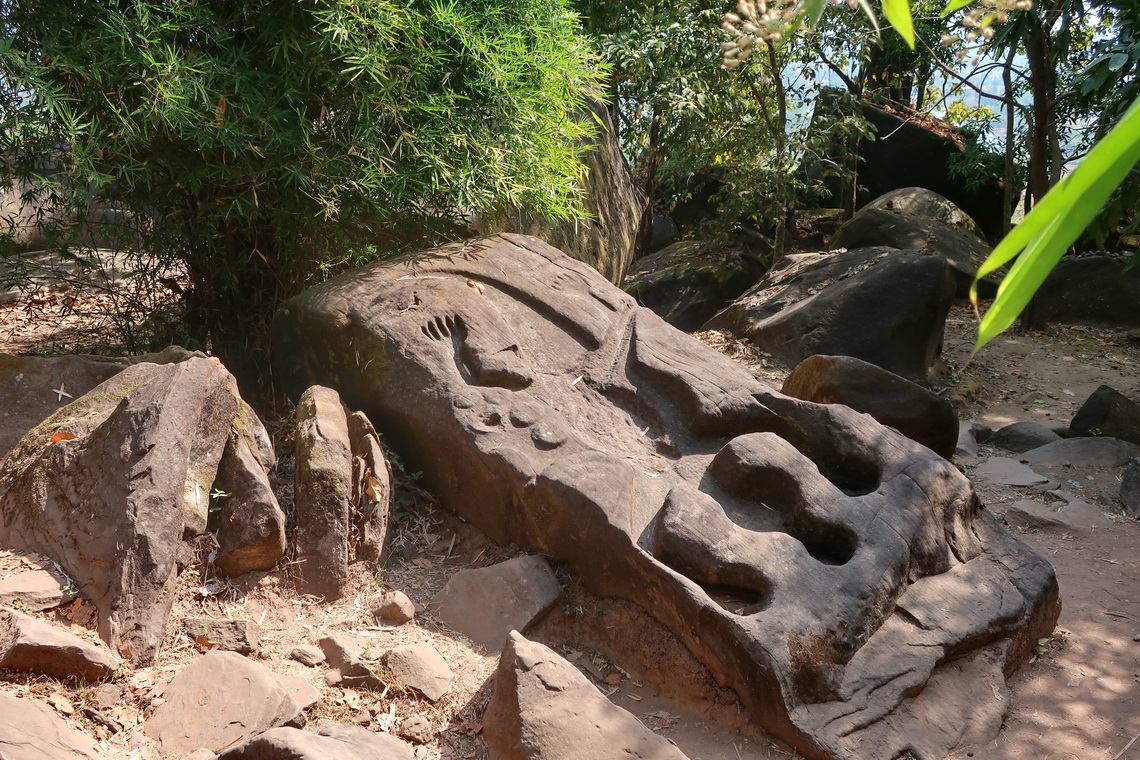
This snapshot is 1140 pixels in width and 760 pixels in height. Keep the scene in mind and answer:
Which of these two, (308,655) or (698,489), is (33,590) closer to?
(308,655)

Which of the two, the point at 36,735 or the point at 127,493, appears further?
the point at 127,493

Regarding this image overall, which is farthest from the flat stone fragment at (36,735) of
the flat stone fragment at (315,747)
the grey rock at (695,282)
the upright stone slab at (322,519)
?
the grey rock at (695,282)

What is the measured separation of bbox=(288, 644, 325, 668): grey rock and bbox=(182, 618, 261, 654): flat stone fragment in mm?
141

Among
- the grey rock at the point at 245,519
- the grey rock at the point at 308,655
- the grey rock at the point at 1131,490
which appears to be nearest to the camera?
the grey rock at the point at 308,655

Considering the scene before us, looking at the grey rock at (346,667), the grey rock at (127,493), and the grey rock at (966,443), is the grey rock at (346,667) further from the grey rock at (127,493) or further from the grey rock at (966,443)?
the grey rock at (966,443)

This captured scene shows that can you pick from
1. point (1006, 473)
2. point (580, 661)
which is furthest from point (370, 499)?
point (1006, 473)

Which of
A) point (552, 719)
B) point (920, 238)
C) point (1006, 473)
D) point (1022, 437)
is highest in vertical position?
point (920, 238)

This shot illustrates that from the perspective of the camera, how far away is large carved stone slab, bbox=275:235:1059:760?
326cm

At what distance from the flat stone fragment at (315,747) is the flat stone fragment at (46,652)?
681 millimetres

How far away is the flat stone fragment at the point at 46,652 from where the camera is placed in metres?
2.74

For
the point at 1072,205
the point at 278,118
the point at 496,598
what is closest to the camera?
the point at 1072,205

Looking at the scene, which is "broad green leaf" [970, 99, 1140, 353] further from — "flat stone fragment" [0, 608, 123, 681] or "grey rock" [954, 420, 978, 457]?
Result: "grey rock" [954, 420, 978, 457]

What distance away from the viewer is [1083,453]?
5.94 metres

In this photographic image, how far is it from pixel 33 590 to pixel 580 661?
78.0 inches
